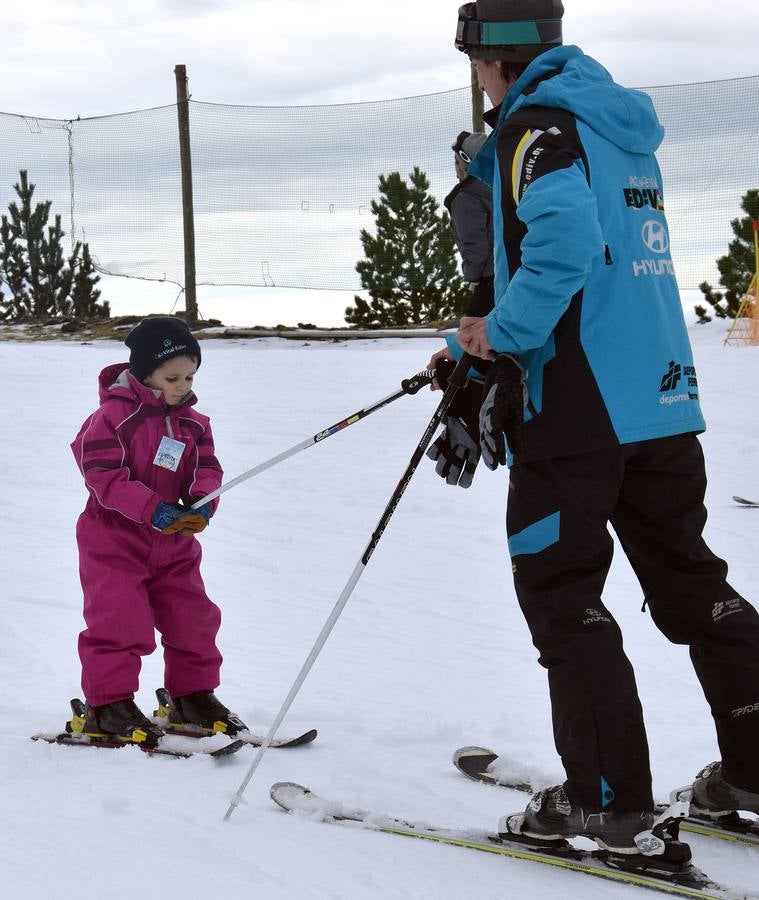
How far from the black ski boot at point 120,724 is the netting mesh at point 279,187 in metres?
10.1

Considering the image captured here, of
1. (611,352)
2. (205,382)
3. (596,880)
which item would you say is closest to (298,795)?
(596,880)

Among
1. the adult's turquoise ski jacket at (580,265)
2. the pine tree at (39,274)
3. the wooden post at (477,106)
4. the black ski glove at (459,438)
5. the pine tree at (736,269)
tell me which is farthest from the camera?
the pine tree at (39,274)

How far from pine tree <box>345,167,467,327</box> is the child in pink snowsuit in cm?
1195

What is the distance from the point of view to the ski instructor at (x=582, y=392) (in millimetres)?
2117

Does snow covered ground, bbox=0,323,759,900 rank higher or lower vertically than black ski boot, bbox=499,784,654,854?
lower

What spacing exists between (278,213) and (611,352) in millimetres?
11203

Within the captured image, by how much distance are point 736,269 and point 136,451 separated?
61.8 feet

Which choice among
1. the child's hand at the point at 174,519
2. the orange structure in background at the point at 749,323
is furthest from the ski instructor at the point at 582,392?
the orange structure in background at the point at 749,323

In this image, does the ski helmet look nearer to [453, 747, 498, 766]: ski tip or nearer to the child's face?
the child's face

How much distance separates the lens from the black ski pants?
2.14 metres

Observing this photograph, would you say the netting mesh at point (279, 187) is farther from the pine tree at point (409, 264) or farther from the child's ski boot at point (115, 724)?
the child's ski boot at point (115, 724)

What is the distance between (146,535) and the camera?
119 inches

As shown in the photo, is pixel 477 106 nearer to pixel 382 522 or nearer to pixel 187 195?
pixel 187 195

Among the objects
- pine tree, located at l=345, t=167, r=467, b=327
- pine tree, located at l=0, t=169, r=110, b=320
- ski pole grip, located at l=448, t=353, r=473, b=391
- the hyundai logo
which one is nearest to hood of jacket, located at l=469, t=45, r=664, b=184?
the hyundai logo
